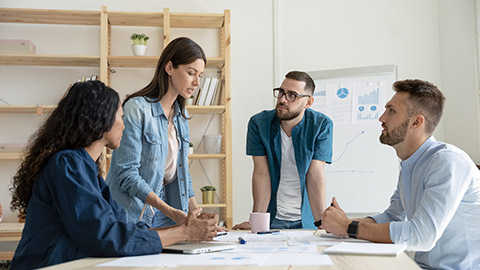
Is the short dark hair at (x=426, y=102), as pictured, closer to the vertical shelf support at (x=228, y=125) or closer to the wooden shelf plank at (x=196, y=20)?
the vertical shelf support at (x=228, y=125)

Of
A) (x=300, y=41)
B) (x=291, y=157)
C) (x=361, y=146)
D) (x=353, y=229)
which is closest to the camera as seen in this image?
(x=353, y=229)

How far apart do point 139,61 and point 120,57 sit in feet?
0.52

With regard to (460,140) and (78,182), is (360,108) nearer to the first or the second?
(460,140)

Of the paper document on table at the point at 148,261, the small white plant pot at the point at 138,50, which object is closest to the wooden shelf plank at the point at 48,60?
the small white plant pot at the point at 138,50

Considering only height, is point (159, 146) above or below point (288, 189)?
→ above

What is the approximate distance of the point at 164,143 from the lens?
212cm

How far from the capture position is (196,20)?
156 inches

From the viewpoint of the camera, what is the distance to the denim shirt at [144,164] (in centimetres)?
192

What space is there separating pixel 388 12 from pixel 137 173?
2986mm

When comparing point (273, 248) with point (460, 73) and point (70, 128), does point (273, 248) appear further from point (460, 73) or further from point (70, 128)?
point (460, 73)

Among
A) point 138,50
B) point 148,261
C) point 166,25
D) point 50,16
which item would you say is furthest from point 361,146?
point 148,261

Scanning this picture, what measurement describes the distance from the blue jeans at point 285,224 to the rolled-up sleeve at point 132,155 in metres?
0.77

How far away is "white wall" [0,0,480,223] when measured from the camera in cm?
405

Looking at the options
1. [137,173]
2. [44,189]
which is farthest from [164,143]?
[44,189]
